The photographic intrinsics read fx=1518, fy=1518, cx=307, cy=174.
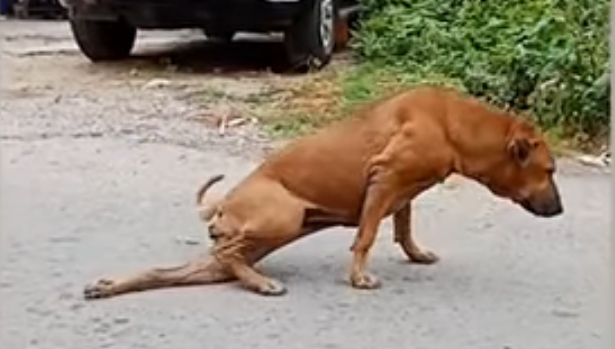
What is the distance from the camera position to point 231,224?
5156 mm

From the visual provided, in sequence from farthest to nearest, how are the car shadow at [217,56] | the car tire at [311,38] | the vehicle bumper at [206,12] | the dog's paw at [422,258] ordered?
the car shadow at [217,56], the car tire at [311,38], the vehicle bumper at [206,12], the dog's paw at [422,258]

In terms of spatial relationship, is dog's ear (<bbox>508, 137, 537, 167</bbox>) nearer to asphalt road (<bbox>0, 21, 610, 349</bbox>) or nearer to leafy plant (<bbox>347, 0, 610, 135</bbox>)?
asphalt road (<bbox>0, 21, 610, 349</bbox>)

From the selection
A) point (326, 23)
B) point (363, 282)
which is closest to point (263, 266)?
point (363, 282)

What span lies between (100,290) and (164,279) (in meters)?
0.23

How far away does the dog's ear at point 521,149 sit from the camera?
5.14 meters

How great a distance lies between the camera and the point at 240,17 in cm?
1095

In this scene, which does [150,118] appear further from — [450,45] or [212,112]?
[450,45]

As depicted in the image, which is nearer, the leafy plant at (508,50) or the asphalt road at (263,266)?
the asphalt road at (263,266)

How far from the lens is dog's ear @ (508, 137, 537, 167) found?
16.9 feet

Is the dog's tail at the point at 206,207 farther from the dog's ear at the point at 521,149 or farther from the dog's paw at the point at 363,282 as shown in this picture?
the dog's ear at the point at 521,149

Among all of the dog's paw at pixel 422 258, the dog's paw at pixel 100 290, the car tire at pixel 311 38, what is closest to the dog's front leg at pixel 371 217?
the dog's paw at pixel 422 258

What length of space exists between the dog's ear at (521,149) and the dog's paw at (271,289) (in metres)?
0.90

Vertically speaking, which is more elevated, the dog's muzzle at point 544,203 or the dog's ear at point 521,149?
the dog's ear at point 521,149

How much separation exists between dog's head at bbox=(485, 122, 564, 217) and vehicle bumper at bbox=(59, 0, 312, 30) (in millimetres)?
5738
